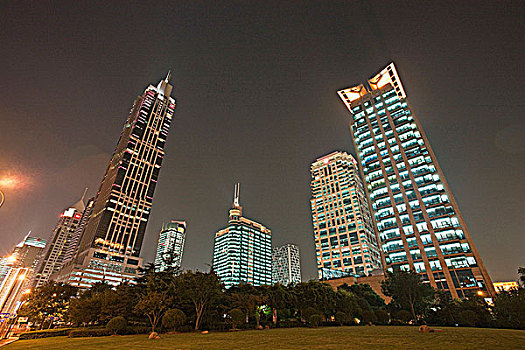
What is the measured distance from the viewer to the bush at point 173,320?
94.4 ft

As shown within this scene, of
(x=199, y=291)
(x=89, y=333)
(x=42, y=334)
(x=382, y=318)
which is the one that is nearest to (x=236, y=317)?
(x=199, y=291)

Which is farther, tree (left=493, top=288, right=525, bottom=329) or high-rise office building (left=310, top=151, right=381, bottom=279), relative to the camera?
high-rise office building (left=310, top=151, right=381, bottom=279)

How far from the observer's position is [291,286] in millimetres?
41500

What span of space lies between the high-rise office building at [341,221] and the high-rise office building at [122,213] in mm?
108697

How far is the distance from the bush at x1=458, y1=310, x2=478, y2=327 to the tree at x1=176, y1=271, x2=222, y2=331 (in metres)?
33.3

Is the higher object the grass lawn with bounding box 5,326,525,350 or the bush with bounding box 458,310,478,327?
the bush with bounding box 458,310,478,327

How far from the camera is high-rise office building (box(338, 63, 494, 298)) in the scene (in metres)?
72.4

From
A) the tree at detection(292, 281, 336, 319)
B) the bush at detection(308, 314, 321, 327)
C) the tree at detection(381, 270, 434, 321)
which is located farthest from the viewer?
the tree at detection(381, 270, 434, 321)

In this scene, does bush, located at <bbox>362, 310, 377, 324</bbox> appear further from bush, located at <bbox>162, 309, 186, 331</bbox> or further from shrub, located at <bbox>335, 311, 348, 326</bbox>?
bush, located at <bbox>162, 309, 186, 331</bbox>

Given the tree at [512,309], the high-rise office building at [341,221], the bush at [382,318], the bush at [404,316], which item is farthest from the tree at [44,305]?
the high-rise office building at [341,221]

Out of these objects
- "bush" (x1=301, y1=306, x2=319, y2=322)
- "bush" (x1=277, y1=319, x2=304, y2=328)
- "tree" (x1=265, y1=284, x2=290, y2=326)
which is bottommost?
"bush" (x1=277, y1=319, x2=304, y2=328)

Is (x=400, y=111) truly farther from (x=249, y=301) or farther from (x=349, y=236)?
(x=249, y=301)

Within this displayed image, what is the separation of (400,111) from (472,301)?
86.0 metres

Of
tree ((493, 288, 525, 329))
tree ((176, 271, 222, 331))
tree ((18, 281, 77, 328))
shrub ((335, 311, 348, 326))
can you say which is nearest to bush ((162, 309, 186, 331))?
tree ((176, 271, 222, 331))
